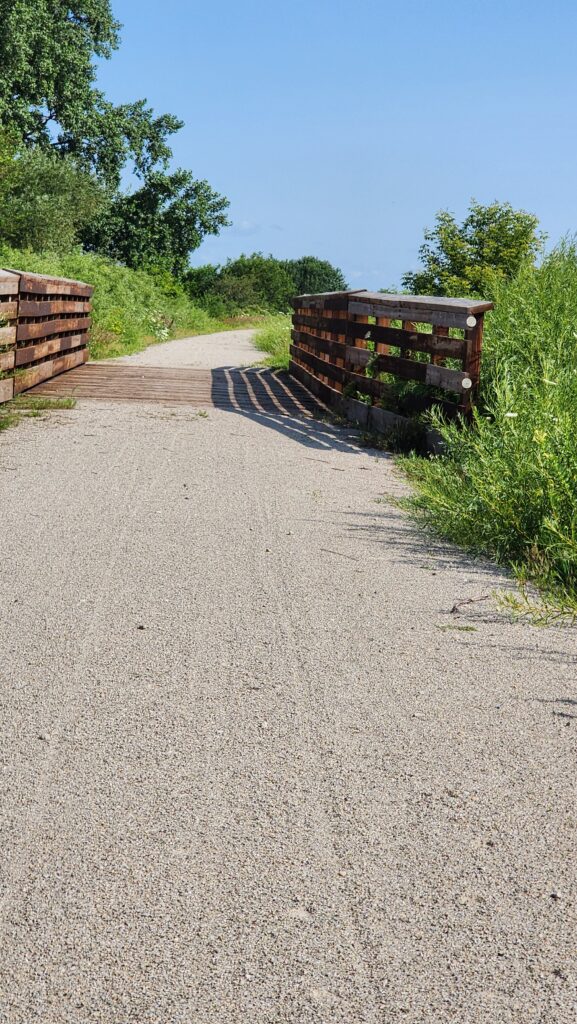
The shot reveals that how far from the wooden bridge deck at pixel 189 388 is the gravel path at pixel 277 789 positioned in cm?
756

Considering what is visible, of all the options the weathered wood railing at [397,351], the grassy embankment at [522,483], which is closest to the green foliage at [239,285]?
the weathered wood railing at [397,351]

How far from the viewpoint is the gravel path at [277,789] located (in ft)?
7.17

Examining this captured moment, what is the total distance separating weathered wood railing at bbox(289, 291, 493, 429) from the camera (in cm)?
895

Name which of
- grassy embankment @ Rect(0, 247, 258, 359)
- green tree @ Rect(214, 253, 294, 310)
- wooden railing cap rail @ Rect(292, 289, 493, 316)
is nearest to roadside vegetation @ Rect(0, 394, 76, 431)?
wooden railing cap rail @ Rect(292, 289, 493, 316)

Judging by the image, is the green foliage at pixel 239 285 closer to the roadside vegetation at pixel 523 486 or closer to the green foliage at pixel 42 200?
the green foliage at pixel 42 200

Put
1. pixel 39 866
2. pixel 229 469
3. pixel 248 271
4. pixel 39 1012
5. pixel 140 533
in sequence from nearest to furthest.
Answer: pixel 39 1012
pixel 39 866
pixel 140 533
pixel 229 469
pixel 248 271

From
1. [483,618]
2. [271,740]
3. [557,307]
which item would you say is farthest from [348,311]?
[271,740]

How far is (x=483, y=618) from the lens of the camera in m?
4.66

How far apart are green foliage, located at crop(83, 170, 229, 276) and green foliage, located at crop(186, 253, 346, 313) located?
12.4 ft

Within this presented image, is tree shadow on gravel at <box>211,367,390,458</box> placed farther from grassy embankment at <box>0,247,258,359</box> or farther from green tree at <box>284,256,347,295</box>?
green tree at <box>284,256,347,295</box>

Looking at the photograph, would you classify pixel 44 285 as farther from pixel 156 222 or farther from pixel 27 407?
pixel 156 222

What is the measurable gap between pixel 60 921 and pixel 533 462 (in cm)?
437

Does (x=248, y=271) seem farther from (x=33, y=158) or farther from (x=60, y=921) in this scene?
(x=60, y=921)

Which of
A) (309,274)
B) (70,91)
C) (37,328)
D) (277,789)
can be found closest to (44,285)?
(37,328)
